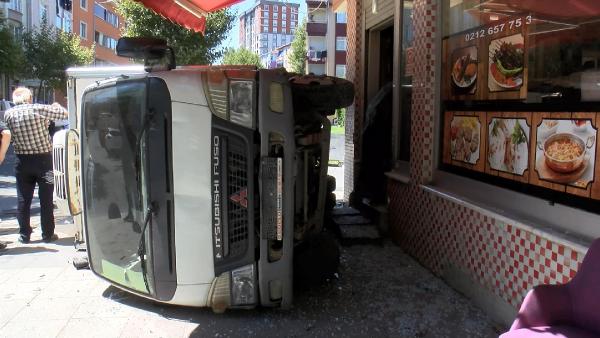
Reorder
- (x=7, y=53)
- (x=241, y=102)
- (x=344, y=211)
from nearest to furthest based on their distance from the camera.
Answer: (x=241, y=102), (x=344, y=211), (x=7, y=53)

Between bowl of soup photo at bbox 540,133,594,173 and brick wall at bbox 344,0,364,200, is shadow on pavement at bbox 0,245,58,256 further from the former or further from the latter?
bowl of soup photo at bbox 540,133,594,173

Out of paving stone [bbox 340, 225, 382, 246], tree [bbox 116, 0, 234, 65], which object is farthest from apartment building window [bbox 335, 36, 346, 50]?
paving stone [bbox 340, 225, 382, 246]

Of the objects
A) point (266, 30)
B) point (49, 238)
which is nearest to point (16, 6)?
point (49, 238)

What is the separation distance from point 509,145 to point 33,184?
5.22 metres


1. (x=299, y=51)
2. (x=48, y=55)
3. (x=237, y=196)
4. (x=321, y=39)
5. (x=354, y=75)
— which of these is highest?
(x=321, y=39)

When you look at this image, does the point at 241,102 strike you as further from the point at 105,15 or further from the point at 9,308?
the point at 105,15

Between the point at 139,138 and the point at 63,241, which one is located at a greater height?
the point at 139,138

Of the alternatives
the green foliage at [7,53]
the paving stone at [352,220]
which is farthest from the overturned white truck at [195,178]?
the green foliage at [7,53]

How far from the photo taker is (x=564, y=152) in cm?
335

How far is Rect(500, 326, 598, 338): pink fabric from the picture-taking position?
95.7 inches

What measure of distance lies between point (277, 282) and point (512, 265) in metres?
1.65

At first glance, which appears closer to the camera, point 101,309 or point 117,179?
point 117,179

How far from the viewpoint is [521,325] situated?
103 inches

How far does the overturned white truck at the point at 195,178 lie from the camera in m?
3.53
